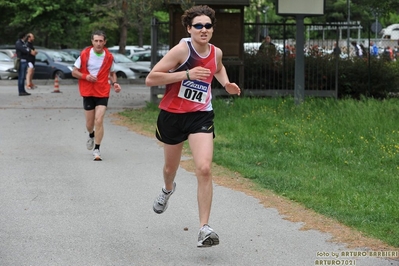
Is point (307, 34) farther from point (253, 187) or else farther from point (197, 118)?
point (197, 118)

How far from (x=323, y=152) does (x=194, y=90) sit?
566 centimetres

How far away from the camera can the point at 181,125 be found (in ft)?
24.7

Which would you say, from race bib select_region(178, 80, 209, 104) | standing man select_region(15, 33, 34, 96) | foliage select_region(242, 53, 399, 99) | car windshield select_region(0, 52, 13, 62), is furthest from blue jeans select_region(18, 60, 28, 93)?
race bib select_region(178, 80, 209, 104)

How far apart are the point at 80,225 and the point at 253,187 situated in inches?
111

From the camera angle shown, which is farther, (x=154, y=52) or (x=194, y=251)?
(x=154, y=52)

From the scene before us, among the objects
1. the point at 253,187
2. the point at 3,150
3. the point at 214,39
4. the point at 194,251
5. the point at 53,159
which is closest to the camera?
the point at 194,251

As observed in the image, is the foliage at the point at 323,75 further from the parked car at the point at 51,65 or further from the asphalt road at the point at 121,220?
the parked car at the point at 51,65

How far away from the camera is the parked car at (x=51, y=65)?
36562 millimetres

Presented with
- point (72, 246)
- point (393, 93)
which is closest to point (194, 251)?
point (72, 246)

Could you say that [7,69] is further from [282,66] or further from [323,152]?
[323,152]

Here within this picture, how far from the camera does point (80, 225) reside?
8.23 meters

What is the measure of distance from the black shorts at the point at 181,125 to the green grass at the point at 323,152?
1.70 metres

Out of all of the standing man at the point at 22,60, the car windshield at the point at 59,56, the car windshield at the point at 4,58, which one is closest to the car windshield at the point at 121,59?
the car windshield at the point at 59,56

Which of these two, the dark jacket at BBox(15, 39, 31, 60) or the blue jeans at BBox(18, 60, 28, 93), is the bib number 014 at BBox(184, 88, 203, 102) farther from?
the dark jacket at BBox(15, 39, 31, 60)
